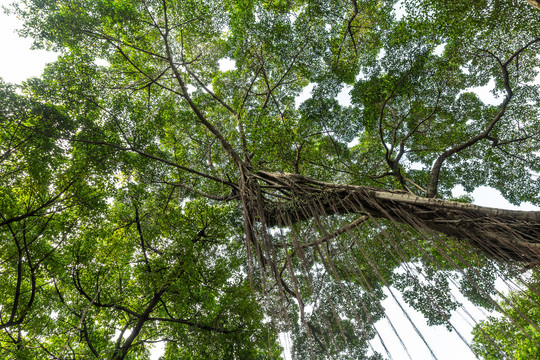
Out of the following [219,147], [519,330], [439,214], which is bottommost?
[519,330]

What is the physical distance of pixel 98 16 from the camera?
13.6 ft

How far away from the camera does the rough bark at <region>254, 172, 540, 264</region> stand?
229cm

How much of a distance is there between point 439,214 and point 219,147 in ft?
14.0

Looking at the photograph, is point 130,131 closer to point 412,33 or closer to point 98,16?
point 98,16

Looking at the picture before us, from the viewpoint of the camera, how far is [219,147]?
219 inches

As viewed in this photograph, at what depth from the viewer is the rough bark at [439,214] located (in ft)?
7.52

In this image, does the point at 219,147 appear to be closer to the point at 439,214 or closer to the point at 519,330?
the point at 439,214

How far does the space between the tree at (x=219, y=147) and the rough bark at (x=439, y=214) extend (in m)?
0.44

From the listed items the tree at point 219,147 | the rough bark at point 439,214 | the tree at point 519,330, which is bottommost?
the tree at point 519,330

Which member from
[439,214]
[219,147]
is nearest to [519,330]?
[439,214]

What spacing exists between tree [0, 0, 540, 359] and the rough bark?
0.44 m

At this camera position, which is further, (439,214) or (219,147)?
(219,147)

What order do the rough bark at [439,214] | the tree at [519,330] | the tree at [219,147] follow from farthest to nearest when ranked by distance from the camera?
1. the tree at [219,147]
2. the tree at [519,330]
3. the rough bark at [439,214]

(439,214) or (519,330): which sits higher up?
(439,214)
